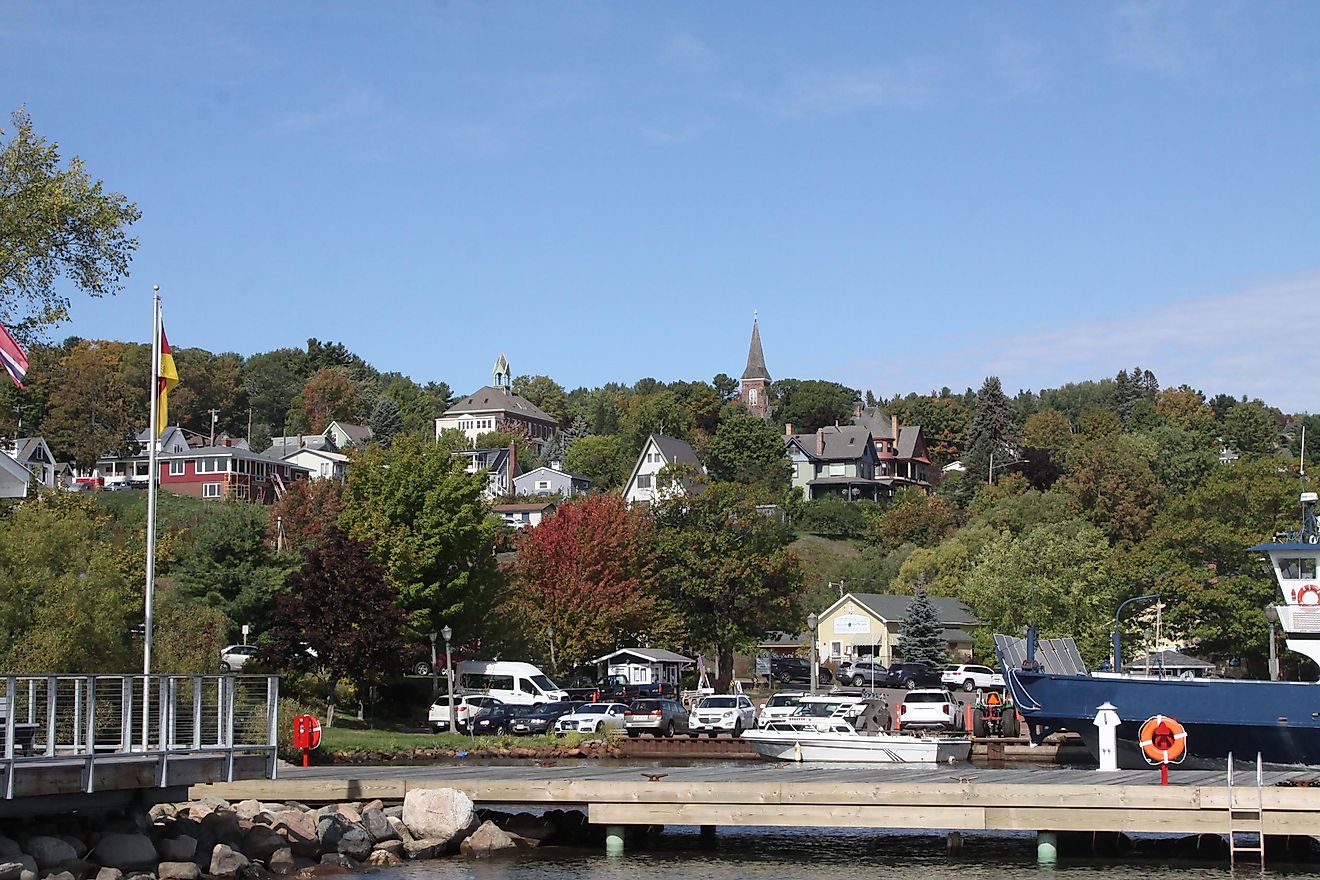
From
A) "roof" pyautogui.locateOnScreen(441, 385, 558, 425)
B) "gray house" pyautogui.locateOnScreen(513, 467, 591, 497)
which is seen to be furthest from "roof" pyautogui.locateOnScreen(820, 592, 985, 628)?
"roof" pyautogui.locateOnScreen(441, 385, 558, 425)

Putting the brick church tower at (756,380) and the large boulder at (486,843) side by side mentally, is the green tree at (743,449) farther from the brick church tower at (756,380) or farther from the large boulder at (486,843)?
the large boulder at (486,843)

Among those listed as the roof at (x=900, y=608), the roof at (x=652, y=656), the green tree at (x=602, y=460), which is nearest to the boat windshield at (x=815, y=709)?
the roof at (x=652, y=656)

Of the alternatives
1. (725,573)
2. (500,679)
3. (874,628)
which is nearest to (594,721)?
(500,679)

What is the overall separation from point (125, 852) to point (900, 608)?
240 ft

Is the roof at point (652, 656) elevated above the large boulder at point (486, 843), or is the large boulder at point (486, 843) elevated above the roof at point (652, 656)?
the roof at point (652, 656)

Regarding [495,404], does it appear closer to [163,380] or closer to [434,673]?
[434,673]

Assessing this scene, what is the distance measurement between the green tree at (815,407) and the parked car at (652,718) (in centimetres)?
12366

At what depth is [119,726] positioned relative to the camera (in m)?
27.9

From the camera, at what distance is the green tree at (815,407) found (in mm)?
178125

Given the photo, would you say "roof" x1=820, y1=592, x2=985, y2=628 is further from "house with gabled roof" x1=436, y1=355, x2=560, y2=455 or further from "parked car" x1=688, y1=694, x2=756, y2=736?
"house with gabled roof" x1=436, y1=355, x2=560, y2=455

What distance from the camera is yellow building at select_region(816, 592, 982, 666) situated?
91.1 meters

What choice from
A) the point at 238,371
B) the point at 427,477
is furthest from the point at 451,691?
the point at 238,371

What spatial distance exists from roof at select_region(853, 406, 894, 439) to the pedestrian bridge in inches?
5209

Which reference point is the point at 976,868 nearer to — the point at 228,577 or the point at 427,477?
the point at 427,477
